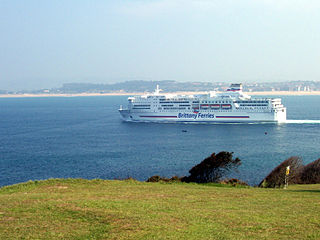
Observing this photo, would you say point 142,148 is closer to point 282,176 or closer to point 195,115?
point 282,176

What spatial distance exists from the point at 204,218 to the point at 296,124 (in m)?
51.3

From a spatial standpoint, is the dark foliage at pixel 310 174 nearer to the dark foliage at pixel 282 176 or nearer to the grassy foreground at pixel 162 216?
the dark foliage at pixel 282 176

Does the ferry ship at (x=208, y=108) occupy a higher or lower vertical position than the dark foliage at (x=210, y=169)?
higher

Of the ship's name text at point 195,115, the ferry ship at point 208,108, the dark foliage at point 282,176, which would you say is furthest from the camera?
the ship's name text at point 195,115

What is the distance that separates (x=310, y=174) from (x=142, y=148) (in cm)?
2017

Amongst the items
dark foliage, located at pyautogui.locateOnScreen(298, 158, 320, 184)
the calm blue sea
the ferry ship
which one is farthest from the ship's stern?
dark foliage, located at pyautogui.locateOnScreen(298, 158, 320, 184)

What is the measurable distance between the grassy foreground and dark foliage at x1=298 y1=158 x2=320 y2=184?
8918 mm

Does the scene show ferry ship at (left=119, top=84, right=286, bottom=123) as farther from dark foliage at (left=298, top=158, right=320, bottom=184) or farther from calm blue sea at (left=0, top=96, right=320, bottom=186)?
dark foliage at (left=298, top=158, right=320, bottom=184)

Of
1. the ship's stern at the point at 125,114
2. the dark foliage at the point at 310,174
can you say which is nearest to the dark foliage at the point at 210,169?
the dark foliage at the point at 310,174

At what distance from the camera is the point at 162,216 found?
8719mm

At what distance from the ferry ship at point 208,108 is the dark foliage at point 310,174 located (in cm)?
3598

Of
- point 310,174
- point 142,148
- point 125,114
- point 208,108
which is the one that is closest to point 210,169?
point 310,174

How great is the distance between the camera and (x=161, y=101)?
6206cm

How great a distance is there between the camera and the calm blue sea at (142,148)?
27828 mm
